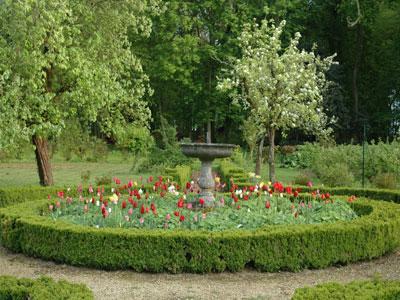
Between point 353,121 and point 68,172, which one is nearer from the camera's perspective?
point 68,172

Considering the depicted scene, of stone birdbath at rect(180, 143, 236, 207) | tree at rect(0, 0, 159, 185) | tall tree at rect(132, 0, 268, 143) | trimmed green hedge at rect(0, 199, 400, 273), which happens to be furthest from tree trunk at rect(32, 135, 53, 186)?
tall tree at rect(132, 0, 268, 143)

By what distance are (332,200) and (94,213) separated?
460 centimetres

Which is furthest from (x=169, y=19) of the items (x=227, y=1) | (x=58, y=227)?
(x=58, y=227)

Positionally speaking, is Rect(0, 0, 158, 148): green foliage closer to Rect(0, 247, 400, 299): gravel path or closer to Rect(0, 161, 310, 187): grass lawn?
Rect(0, 161, 310, 187): grass lawn

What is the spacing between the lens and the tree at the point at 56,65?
13922 mm

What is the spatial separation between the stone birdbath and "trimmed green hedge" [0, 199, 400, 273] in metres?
2.11

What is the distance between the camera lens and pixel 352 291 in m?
5.32

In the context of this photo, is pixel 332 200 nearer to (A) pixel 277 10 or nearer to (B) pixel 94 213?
(B) pixel 94 213

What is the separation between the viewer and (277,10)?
3228 centimetres

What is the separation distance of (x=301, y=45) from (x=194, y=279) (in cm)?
2957

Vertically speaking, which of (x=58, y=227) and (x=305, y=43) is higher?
(x=305, y=43)

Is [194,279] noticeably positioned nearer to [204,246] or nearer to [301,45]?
[204,246]

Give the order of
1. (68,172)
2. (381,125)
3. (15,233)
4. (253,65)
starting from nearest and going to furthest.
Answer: (15,233) → (253,65) → (68,172) → (381,125)

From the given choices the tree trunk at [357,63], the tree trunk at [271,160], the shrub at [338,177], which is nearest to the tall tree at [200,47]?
the tree trunk at [357,63]
